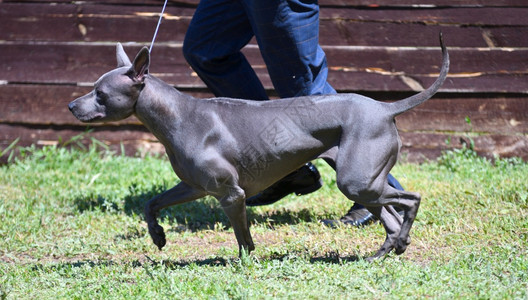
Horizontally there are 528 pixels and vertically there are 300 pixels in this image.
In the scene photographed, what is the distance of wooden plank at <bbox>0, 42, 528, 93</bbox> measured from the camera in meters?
5.98

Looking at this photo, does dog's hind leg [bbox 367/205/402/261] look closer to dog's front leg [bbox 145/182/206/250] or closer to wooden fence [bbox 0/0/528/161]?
dog's front leg [bbox 145/182/206/250]

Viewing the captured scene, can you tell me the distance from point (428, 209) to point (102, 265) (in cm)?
218

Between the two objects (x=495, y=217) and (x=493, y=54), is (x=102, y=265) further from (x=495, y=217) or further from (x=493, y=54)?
(x=493, y=54)

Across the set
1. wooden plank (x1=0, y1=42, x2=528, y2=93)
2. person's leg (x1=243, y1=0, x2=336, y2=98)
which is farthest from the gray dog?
wooden plank (x1=0, y1=42, x2=528, y2=93)

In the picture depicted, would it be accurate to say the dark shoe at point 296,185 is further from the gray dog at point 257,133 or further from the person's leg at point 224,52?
the gray dog at point 257,133

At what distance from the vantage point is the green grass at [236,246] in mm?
3125

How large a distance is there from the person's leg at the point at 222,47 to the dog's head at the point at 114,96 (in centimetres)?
88

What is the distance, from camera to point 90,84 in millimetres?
6234

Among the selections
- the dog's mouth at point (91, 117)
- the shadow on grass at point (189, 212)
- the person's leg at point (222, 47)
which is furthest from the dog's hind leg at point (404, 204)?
the dog's mouth at point (91, 117)

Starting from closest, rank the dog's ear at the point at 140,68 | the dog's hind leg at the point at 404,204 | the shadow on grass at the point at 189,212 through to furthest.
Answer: the dog's ear at the point at 140,68, the dog's hind leg at the point at 404,204, the shadow on grass at the point at 189,212

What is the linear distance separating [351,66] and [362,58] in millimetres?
121

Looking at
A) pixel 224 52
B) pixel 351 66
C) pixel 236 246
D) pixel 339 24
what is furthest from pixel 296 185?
pixel 339 24

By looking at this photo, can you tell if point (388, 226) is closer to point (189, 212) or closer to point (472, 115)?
point (189, 212)

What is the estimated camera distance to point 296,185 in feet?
14.9
